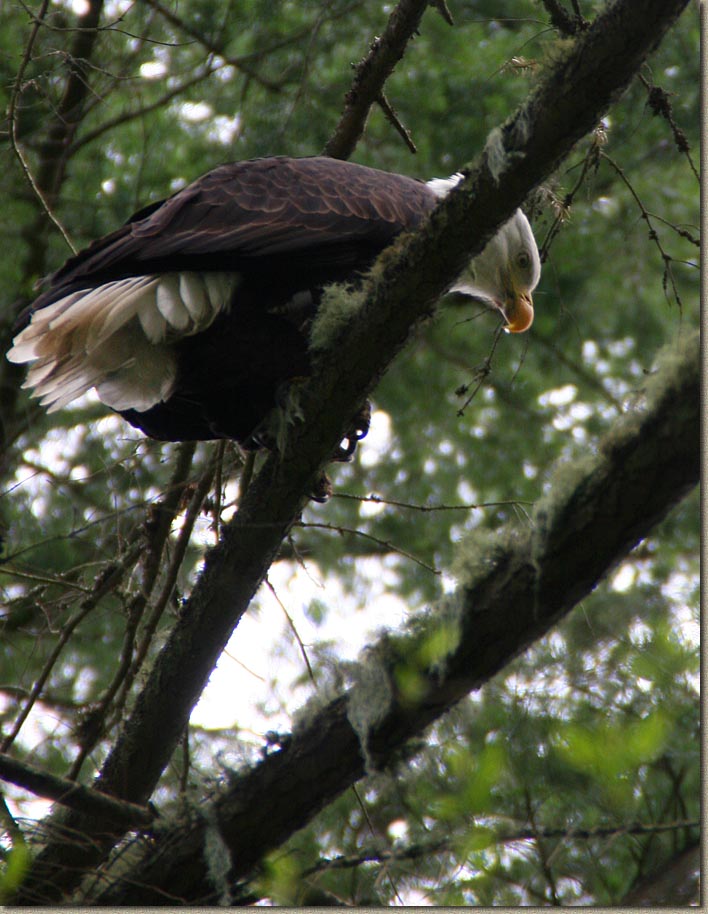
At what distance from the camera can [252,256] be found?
2.80 meters

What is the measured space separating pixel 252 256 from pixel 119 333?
16.7 inches

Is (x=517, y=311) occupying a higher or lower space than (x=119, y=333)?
higher

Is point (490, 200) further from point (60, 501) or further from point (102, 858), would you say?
point (60, 501)

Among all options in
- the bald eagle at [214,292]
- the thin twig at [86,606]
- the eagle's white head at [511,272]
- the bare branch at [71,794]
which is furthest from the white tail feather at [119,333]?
the eagle's white head at [511,272]

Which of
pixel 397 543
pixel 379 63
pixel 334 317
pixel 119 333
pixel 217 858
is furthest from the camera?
pixel 397 543

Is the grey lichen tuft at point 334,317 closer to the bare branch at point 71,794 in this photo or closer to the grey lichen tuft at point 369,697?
the grey lichen tuft at point 369,697

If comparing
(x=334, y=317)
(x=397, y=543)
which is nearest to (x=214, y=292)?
(x=334, y=317)

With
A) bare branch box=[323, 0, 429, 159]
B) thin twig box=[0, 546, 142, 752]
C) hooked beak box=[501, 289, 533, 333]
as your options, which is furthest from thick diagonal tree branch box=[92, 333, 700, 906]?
hooked beak box=[501, 289, 533, 333]

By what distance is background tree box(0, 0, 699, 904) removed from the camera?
1.63m

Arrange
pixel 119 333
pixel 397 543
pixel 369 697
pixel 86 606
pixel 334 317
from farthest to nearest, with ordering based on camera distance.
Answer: pixel 397 543, pixel 86 606, pixel 119 333, pixel 334 317, pixel 369 697

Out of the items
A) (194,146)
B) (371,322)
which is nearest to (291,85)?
(194,146)

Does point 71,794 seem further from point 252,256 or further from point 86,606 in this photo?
point 252,256

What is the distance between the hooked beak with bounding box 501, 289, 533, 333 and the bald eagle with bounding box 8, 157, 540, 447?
68 centimetres

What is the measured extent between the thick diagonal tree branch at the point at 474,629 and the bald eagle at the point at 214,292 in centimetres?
125
